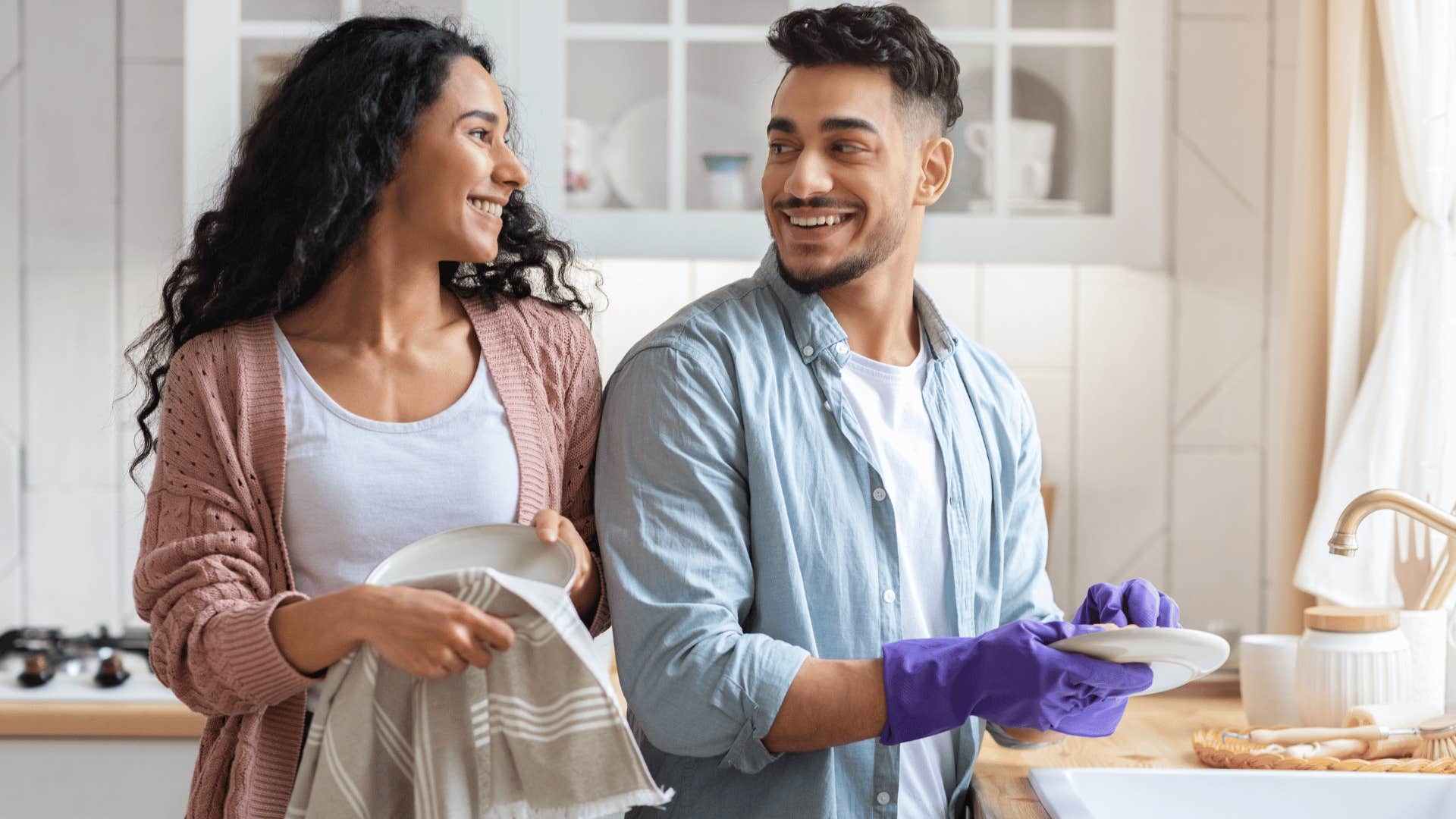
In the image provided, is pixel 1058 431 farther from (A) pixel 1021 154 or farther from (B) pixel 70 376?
(B) pixel 70 376

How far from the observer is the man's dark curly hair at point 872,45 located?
1228 mm

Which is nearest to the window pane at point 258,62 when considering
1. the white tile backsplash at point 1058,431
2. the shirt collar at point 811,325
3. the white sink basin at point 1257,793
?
the shirt collar at point 811,325

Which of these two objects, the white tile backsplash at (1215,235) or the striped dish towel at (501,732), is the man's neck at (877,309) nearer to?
the striped dish towel at (501,732)

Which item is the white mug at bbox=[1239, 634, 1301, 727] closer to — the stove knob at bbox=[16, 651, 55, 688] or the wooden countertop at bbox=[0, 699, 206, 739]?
the wooden countertop at bbox=[0, 699, 206, 739]

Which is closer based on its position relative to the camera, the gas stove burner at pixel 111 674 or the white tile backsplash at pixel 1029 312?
the gas stove burner at pixel 111 674

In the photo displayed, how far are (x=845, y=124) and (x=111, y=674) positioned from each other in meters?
1.41

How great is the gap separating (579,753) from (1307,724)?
977 millimetres

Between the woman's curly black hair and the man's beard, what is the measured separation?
14.3 inches

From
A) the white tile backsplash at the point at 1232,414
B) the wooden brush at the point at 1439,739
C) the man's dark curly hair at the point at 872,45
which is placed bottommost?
the wooden brush at the point at 1439,739

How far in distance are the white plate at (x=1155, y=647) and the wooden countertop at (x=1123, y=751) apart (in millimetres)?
225

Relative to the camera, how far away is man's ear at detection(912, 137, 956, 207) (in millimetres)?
1301

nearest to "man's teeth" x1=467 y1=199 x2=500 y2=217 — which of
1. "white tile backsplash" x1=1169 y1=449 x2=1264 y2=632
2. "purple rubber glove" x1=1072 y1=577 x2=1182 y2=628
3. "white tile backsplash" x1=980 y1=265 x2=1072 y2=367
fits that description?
"purple rubber glove" x1=1072 y1=577 x2=1182 y2=628

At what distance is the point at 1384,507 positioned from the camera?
132 centimetres

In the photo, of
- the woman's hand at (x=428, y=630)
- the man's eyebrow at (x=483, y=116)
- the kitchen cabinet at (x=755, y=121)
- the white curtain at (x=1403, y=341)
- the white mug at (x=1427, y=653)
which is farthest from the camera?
the kitchen cabinet at (x=755, y=121)
